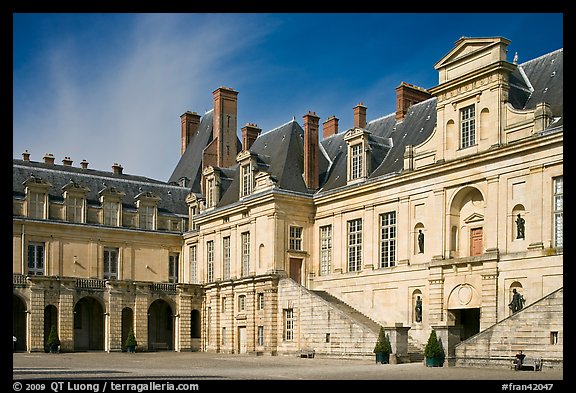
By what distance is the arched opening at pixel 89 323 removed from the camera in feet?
137

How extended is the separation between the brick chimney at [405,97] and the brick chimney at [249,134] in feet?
30.5

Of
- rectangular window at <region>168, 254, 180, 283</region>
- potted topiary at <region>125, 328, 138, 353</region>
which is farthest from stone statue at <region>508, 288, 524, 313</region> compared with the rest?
rectangular window at <region>168, 254, 180, 283</region>

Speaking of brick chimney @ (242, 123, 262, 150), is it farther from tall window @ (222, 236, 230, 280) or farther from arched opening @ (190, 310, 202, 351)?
arched opening @ (190, 310, 202, 351)

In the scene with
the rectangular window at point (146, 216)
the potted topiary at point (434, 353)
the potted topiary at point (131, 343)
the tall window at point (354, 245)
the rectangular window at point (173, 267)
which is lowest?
the potted topiary at point (131, 343)

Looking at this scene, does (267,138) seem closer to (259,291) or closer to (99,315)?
(259,291)

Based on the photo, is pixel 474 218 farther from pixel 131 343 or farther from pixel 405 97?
pixel 131 343

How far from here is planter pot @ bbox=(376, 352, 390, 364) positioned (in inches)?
1033

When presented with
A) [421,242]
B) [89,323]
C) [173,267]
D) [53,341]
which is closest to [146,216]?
[173,267]

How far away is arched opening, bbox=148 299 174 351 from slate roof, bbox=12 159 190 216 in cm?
541

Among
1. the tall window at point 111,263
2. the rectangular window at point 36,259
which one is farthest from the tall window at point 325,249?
the rectangular window at point 36,259

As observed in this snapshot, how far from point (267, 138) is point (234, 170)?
10.9 ft

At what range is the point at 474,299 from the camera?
27188 mm

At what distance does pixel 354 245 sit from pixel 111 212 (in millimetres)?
15907

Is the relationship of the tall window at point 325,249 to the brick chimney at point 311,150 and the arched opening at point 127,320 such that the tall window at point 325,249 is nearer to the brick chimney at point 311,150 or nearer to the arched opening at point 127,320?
the brick chimney at point 311,150
